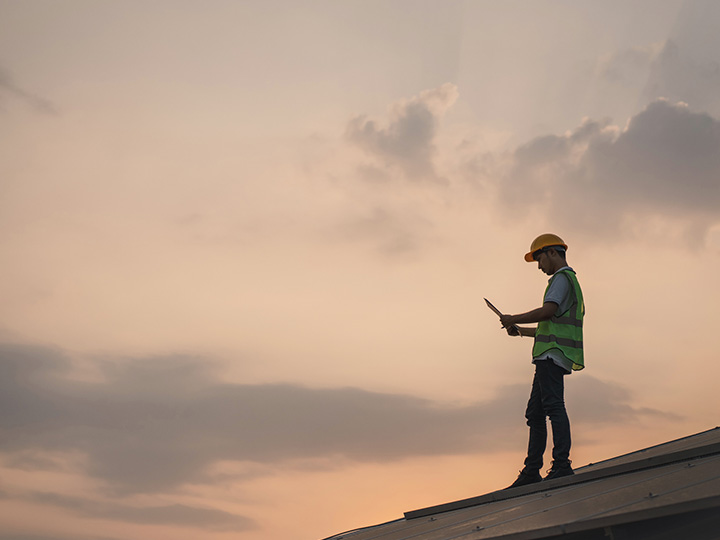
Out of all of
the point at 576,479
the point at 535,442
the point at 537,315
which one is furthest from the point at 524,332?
the point at 576,479

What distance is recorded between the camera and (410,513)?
24.7 ft

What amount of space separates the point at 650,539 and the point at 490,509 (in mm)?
2146

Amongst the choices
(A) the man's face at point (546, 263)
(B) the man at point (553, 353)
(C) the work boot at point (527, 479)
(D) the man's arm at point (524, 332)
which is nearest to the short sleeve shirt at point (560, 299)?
(B) the man at point (553, 353)

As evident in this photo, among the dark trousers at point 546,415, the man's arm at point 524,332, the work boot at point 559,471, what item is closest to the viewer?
the work boot at point 559,471

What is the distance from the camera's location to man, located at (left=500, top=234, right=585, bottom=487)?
7137mm

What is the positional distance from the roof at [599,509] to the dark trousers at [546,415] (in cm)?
61

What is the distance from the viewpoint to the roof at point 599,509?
4.30m

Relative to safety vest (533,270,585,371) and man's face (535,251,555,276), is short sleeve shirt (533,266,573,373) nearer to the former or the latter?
safety vest (533,270,585,371)

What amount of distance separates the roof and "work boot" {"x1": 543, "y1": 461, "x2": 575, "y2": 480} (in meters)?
0.37

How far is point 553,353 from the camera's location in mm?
7250

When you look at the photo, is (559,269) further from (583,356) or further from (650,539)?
(650,539)

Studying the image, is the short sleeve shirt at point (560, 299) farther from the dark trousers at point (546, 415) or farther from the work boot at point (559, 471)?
the work boot at point (559, 471)

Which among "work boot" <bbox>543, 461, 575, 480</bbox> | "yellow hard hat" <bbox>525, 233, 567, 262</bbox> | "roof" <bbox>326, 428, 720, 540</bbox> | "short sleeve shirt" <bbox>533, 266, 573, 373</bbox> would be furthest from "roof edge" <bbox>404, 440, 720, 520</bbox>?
"yellow hard hat" <bbox>525, 233, 567, 262</bbox>

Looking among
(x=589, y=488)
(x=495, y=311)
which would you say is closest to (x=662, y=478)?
(x=589, y=488)
